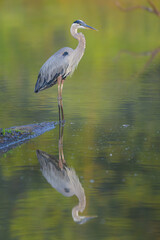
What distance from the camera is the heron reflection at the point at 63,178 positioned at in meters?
6.47

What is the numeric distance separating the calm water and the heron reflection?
0.11ft

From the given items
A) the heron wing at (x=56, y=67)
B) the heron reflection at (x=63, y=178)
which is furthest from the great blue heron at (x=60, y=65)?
the heron reflection at (x=63, y=178)

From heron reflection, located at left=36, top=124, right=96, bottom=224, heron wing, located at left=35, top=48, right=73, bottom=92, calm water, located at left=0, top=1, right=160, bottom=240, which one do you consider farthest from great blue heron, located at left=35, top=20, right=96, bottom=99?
heron reflection, located at left=36, top=124, right=96, bottom=224

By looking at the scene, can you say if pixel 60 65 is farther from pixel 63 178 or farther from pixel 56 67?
pixel 63 178

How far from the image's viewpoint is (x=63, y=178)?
24.6ft

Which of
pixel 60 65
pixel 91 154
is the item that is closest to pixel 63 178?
pixel 91 154

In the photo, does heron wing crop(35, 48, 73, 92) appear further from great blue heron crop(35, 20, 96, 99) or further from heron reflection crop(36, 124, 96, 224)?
heron reflection crop(36, 124, 96, 224)

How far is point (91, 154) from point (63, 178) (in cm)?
111

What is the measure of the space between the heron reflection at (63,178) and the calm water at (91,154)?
0.11ft

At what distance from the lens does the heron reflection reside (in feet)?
21.2

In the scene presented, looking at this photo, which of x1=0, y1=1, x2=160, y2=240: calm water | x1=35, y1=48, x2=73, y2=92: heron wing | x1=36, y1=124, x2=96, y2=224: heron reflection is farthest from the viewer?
x1=35, y1=48, x2=73, y2=92: heron wing

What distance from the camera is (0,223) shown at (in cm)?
606

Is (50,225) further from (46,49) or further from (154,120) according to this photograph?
(46,49)

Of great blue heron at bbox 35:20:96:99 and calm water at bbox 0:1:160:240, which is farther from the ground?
great blue heron at bbox 35:20:96:99
